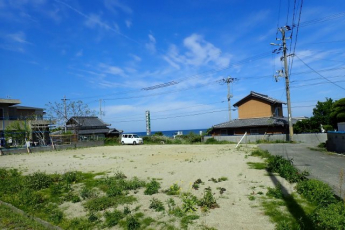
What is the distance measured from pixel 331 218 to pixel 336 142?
1403 cm

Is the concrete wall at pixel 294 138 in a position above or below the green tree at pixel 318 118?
below

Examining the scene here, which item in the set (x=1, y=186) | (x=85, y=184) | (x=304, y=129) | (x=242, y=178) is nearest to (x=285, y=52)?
(x=304, y=129)

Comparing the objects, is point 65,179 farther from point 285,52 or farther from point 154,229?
point 285,52

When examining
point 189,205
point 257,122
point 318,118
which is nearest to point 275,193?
point 189,205

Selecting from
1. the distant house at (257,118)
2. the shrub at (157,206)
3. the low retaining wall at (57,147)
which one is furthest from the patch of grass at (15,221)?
the distant house at (257,118)

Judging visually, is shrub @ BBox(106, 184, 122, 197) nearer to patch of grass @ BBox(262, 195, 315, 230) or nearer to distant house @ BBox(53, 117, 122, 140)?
patch of grass @ BBox(262, 195, 315, 230)

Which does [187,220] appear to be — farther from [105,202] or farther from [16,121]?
[16,121]

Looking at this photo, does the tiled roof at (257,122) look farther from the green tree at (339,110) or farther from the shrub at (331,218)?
the shrub at (331,218)

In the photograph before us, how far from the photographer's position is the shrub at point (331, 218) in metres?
3.48

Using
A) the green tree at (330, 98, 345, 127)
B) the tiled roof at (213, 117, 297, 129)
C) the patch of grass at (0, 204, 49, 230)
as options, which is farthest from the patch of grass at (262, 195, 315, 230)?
the tiled roof at (213, 117, 297, 129)

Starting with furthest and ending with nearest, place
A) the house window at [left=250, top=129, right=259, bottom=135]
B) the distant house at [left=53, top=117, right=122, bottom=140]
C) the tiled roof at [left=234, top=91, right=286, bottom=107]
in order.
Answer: the distant house at [left=53, top=117, right=122, bottom=140] → the tiled roof at [left=234, top=91, right=286, bottom=107] → the house window at [left=250, top=129, right=259, bottom=135]

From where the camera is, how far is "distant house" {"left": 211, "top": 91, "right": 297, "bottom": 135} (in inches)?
1230

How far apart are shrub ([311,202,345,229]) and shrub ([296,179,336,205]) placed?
1.06m

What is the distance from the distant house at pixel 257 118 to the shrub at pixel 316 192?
26177 mm
